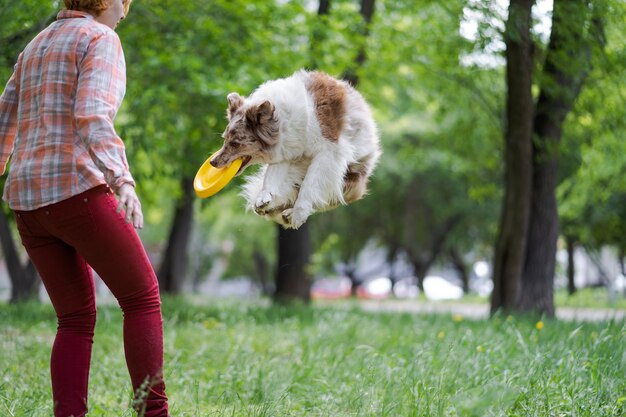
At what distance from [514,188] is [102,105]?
787cm

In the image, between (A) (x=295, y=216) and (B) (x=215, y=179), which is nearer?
(A) (x=295, y=216)

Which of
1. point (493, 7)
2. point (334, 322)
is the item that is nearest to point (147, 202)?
point (334, 322)

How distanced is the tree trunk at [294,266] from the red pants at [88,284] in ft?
29.4

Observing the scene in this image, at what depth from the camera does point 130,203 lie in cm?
295

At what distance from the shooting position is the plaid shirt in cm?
298

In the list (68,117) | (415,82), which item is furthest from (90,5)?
(415,82)

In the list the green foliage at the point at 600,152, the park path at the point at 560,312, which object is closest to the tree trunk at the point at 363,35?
the green foliage at the point at 600,152

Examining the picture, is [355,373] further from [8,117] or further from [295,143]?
[8,117]

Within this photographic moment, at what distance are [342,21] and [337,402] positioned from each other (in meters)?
7.83

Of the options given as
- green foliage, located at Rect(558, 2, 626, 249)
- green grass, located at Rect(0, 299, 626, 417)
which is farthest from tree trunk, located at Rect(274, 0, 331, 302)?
green grass, located at Rect(0, 299, 626, 417)

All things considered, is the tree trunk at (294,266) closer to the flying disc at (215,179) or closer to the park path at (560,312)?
the park path at (560,312)

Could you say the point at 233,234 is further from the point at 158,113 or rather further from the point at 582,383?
the point at 582,383

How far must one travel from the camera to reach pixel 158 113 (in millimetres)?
9516

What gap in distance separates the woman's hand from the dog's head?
474mm
